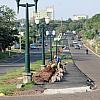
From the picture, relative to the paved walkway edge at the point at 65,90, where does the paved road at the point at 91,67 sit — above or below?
below

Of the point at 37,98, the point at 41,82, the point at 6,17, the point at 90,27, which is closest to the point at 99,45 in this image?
the point at 6,17

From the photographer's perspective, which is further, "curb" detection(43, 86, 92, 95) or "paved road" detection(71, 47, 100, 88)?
"paved road" detection(71, 47, 100, 88)

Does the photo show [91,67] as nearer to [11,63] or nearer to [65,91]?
[11,63]

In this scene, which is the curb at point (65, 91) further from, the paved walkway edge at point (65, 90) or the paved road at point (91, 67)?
the paved road at point (91, 67)

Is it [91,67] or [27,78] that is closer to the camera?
[27,78]

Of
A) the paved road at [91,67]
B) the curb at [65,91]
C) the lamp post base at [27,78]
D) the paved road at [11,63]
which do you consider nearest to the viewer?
the curb at [65,91]

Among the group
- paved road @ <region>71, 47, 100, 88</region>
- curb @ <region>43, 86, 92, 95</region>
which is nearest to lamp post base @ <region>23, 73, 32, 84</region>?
paved road @ <region>71, 47, 100, 88</region>

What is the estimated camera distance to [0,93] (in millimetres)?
20766

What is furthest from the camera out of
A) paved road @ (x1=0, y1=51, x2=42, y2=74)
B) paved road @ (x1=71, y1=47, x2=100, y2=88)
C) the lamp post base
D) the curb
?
paved road @ (x1=0, y1=51, x2=42, y2=74)

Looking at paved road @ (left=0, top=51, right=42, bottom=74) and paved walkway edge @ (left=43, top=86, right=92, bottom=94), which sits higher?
paved walkway edge @ (left=43, top=86, right=92, bottom=94)

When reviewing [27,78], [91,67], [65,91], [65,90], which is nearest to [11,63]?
[91,67]

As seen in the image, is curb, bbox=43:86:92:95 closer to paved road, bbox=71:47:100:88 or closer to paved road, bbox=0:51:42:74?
paved road, bbox=71:47:100:88

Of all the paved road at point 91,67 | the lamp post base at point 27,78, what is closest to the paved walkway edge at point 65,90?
the lamp post base at point 27,78

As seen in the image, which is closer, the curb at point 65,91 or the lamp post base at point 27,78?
the curb at point 65,91
